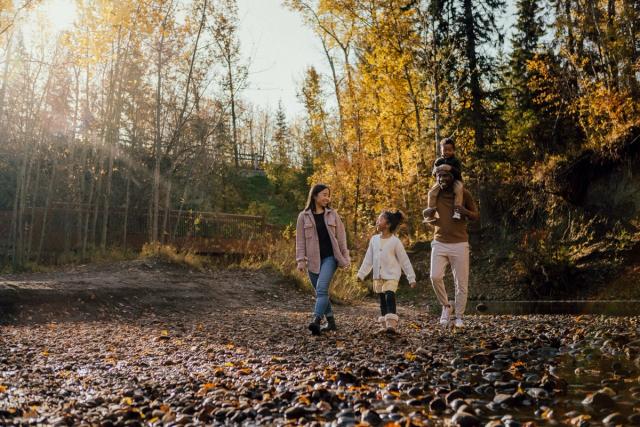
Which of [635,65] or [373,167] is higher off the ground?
[635,65]

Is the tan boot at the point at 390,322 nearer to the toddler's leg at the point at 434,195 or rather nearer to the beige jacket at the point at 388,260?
the beige jacket at the point at 388,260

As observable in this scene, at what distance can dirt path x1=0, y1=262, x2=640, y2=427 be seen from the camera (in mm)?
3912

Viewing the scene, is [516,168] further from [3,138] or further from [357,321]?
[3,138]

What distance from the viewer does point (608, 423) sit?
11.6 ft

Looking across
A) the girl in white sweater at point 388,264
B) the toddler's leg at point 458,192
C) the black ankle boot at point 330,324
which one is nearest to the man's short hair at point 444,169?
the toddler's leg at point 458,192

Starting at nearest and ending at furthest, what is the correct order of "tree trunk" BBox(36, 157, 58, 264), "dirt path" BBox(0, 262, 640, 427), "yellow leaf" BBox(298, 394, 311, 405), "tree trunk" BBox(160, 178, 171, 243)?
"dirt path" BBox(0, 262, 640, 427)
"yellow leaf" BBox(298, 394, 311, 405)
"tree trunk" BBox(36, 157, 58, 264)
"tree trunk" BBox(160, 178, 171, 243)

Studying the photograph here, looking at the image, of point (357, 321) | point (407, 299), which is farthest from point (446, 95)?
point (357, 321)

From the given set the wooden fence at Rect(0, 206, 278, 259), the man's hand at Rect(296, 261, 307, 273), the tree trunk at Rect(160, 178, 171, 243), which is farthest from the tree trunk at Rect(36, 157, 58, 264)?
the man's hand at Rect(296, 261, 307, 273)

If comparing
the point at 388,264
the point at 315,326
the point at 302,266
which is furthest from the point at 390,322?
the point at 302,266

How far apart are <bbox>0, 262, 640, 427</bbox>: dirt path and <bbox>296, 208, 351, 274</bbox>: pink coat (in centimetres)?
97

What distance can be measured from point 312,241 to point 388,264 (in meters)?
1.02

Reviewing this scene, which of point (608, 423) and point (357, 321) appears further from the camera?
point (357, 321)

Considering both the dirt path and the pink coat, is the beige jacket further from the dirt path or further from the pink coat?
the dirt path

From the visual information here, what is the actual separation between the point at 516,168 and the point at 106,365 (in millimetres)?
21380
